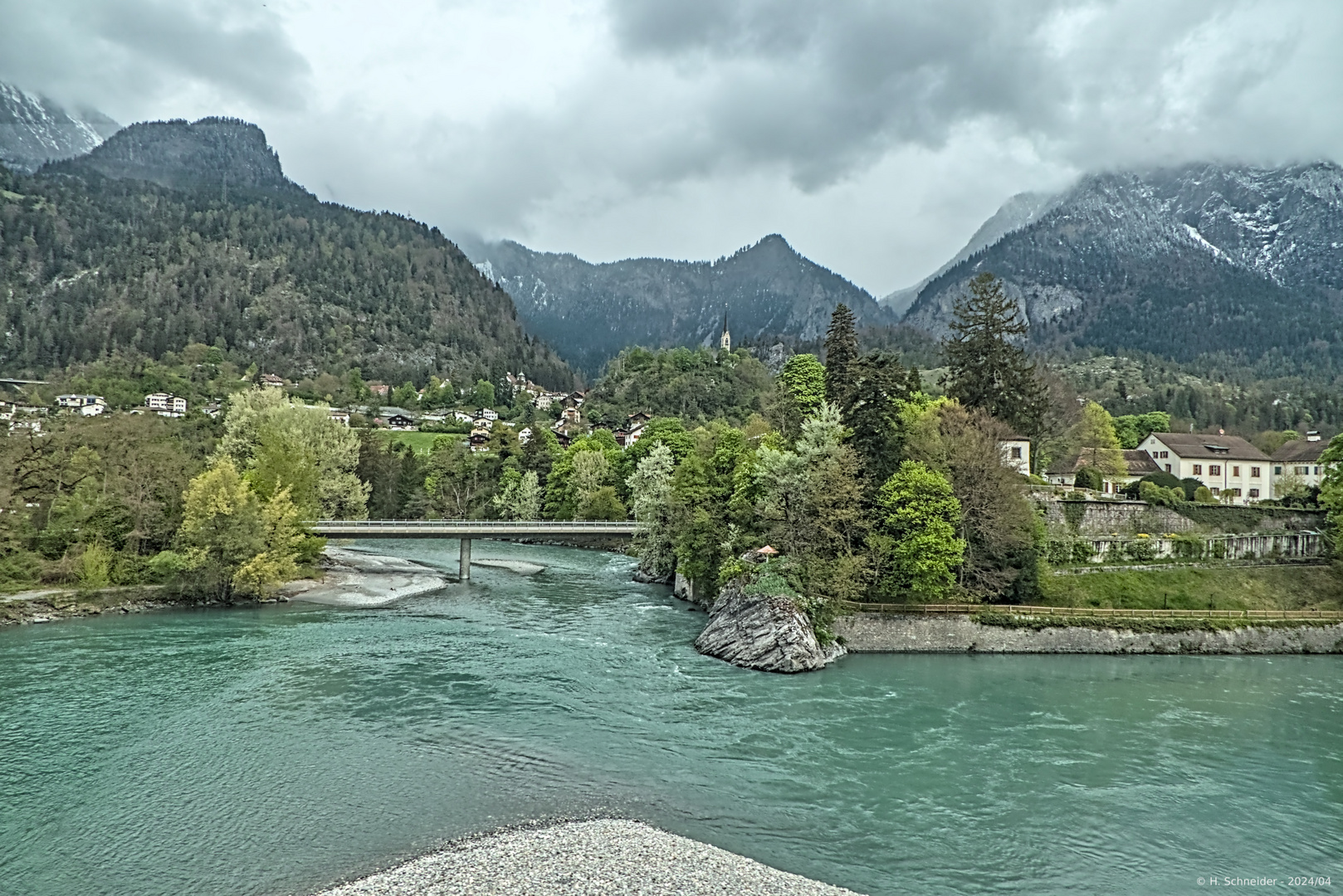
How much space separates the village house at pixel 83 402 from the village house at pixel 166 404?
5534mm

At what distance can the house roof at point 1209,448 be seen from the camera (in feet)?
243

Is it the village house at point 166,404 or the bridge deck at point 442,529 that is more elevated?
the village house at point 166,404

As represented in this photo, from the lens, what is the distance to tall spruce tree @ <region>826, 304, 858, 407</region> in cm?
5388

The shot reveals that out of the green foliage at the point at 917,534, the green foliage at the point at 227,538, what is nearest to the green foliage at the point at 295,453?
the green foliage at the point at 227,538

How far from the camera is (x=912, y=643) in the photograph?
132 ft

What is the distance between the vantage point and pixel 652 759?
81.4 ft

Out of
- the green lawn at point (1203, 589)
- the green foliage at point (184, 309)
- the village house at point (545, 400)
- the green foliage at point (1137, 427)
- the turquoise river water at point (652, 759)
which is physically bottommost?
the turquoise river water at point (652, 759)

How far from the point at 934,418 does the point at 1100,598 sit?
43.7 ft

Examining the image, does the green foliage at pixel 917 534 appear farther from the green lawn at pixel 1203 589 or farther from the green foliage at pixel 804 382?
the green foliage at pixel 804 382

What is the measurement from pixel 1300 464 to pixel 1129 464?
14153 mm

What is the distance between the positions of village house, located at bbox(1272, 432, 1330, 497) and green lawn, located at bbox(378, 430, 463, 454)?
95047 mm

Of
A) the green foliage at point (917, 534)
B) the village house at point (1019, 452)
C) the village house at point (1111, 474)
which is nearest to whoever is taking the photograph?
the green foliage at point (917, 534)

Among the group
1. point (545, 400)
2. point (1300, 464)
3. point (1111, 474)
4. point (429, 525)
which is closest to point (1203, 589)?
point (1111, 474)

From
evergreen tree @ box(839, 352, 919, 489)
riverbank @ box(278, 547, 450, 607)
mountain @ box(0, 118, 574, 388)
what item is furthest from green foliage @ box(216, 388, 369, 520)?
mountain @ box(0, 118, 574, 388)
